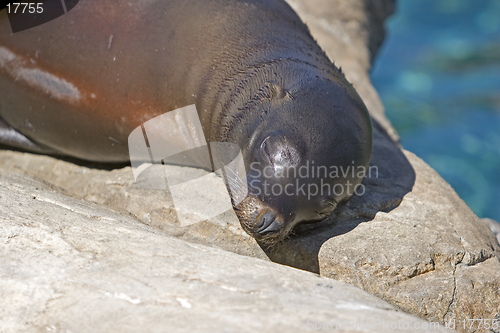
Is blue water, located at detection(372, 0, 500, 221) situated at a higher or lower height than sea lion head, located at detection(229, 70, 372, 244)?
lower

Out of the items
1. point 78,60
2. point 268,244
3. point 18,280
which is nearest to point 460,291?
point 268,244

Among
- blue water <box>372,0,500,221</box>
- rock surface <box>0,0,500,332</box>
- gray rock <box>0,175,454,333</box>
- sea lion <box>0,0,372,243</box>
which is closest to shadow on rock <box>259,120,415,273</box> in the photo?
rock surface <box>0,0,500,332</box>

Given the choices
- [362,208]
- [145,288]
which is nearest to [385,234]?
[362,208]

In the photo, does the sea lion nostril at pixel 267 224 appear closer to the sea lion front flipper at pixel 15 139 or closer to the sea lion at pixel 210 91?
the sea lion at pixel 210 91

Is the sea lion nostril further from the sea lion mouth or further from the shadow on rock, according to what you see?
the shadow on rock

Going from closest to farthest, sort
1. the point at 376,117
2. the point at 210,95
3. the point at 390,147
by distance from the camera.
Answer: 1. the point at 210,95
2. the point at 390,147
3. the point at 376,117

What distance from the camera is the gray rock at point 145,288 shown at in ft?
8.55

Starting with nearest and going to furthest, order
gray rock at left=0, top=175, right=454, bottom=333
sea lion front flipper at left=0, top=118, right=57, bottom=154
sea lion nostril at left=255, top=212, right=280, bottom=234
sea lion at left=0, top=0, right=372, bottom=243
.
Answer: gray rock at left=0, top=175, right=454, bottom=333 → sea lion nostril at left=255, top=212, right=280, bottom=234 → sea lion at left=0, top=0, right=372, bottom=243 → sea lion front flipper at left=0, top=118, right=57, bottom=154

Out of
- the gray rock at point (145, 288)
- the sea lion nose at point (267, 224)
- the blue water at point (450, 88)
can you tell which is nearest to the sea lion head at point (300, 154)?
the sea lion nose at point (267, 224)

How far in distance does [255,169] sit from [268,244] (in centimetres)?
60

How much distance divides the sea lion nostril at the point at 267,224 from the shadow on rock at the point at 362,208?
49cm

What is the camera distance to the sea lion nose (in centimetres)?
346

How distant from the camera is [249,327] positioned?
Answer: 252 centimetres

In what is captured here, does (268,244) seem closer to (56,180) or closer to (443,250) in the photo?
(443,250)
